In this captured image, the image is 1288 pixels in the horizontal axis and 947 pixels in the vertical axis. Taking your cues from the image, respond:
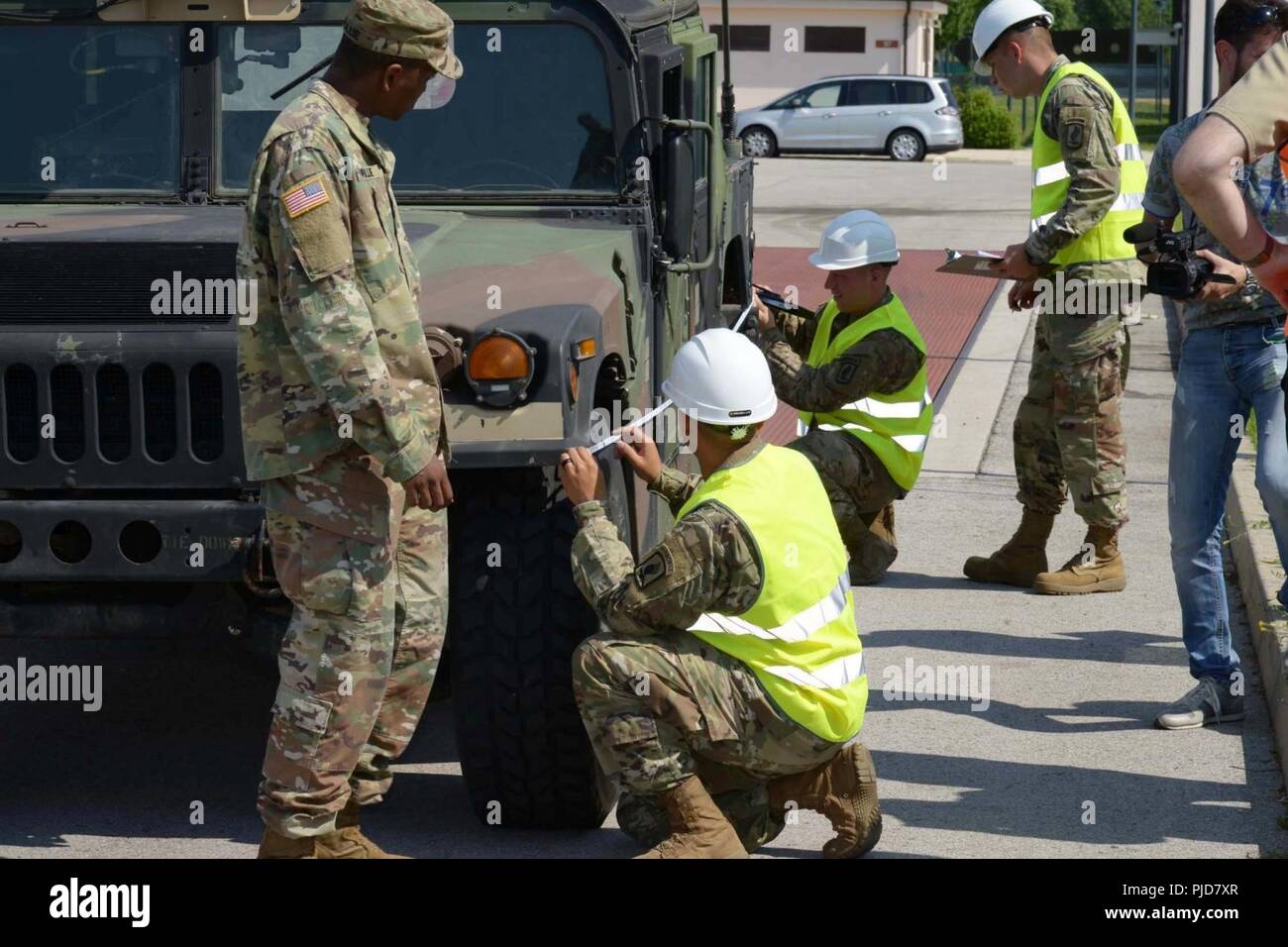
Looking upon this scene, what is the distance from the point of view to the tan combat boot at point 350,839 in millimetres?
4215

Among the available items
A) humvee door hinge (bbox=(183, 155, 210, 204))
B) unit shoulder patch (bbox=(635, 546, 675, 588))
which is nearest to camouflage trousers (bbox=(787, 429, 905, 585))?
humvee door hinge (bbox=(183, 155, 210, 204))

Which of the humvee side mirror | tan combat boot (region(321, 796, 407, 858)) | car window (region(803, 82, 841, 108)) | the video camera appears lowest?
tan combat boot (region(321, 796, 407, 858))

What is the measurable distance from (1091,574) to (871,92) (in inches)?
1091

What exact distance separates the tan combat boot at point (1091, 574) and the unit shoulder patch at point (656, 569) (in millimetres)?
3090

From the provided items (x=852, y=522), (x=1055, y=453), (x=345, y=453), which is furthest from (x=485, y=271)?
(x=1055, y=453)

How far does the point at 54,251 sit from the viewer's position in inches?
179

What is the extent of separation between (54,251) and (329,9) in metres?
1.24

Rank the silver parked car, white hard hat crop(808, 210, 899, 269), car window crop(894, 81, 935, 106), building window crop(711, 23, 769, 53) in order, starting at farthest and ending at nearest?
building window crop(711, 23, 769, 53) < car window crop(894, 81, 935, 106) < the silver parked car < white hard hat crop(808, 210, 899, 269)

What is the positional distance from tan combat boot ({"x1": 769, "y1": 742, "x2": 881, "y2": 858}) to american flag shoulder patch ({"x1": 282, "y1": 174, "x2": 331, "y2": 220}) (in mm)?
1716

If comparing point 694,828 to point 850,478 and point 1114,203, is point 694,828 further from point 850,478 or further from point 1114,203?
point 1114,203

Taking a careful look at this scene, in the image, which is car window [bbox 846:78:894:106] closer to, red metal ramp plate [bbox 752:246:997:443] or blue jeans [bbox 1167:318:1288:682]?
red metal ramp plate [bbox 752:246:997:443]

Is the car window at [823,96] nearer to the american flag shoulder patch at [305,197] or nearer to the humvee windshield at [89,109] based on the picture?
the humvee windshield at [89,109]

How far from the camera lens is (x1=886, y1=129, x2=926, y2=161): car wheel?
109 feet
